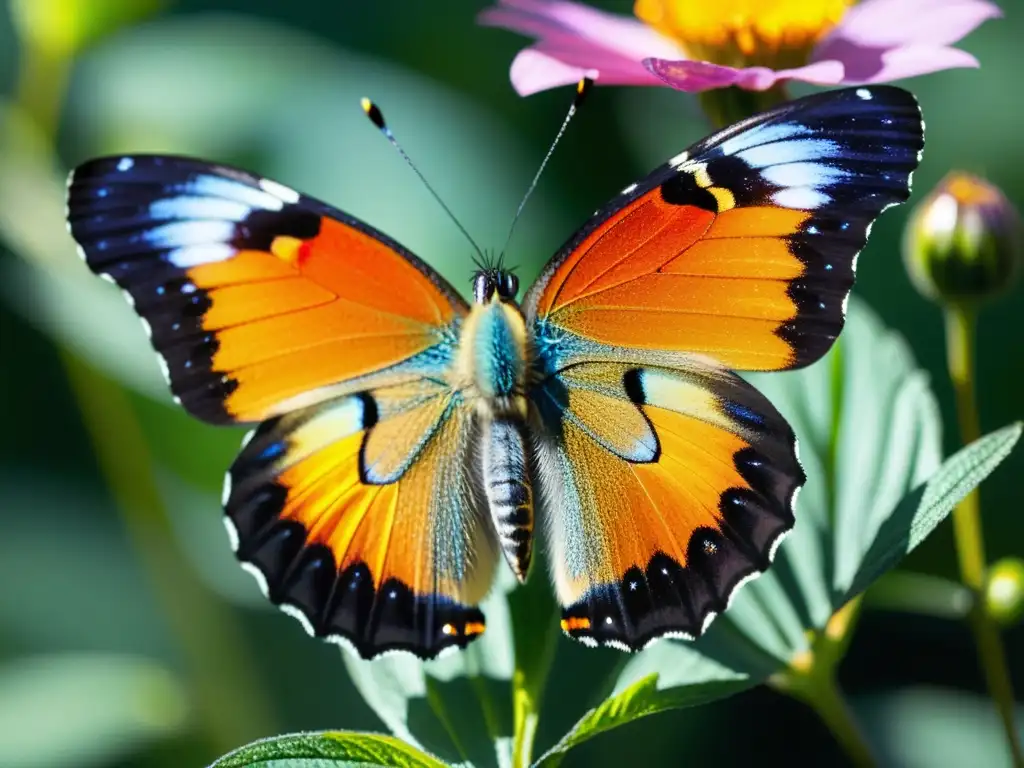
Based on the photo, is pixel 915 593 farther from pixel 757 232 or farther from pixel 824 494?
pixel 757 232

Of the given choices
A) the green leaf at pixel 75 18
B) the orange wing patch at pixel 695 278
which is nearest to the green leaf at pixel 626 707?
the orange wing patch at pixel 695 278

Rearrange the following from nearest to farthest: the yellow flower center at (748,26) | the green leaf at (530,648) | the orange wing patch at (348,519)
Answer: the green leaf at (530,648) → the orange wing patch at (348,519) → the yellow flower center at (748,26)

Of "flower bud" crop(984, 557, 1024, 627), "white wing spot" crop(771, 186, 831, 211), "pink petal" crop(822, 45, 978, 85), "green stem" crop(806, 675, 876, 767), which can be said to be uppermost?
"pink petal" crop(822, 45, 978, 85)

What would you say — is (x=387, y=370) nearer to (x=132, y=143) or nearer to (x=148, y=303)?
(x=148, y=303)

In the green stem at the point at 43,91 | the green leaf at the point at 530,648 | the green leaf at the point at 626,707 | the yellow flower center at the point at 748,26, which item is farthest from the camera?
the green stem at the point at 43,91

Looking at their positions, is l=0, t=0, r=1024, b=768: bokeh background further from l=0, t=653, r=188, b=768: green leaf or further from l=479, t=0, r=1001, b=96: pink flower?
l=479, t=0, r=1001, b=96: pink flower

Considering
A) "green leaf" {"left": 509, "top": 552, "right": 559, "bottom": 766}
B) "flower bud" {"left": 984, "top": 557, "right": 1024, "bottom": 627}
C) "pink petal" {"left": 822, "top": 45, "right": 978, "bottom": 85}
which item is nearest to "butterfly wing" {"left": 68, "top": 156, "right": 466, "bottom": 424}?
"green leaf" {"left": 509, "top": 552, "right": 559, "bottom": 766}

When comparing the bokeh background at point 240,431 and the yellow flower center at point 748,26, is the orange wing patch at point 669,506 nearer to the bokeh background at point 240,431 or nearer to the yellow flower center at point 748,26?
the yellow flower center at point 748,26

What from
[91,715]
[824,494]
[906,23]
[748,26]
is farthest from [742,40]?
[91,715]
